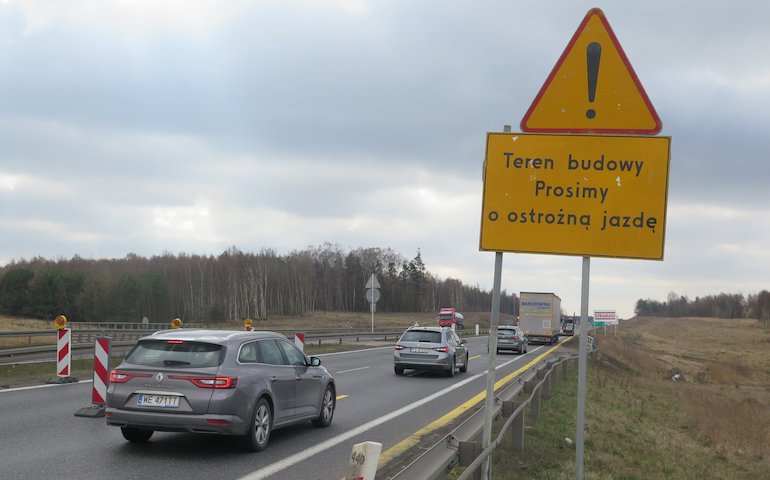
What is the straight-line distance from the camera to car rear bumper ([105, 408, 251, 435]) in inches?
337

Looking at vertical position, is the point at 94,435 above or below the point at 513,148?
below

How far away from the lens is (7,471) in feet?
25.1

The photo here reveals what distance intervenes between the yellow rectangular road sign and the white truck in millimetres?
49835

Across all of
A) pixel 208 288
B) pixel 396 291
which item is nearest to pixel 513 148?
pixel 208 288

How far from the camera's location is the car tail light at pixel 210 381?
8711mm

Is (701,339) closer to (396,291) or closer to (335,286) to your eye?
(396,291)

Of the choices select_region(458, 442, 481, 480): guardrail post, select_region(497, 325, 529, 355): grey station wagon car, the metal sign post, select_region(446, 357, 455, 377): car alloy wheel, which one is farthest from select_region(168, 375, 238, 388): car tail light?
select_region(497, 325, 529, 355): grey station wagon car

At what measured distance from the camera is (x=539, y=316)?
177 ft

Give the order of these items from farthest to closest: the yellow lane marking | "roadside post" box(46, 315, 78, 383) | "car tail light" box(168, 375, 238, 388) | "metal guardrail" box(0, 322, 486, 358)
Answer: "metal guardrail" box(0, 322, 486, 358), "roadside post" box(46, 315, 78, 383), the yellow lane marking, "car tail light" box(168, 375, 238, 388)

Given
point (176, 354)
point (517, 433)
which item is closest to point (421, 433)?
point (517, 433)

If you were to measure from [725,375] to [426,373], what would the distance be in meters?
25.8

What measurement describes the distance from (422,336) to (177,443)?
1311 cm

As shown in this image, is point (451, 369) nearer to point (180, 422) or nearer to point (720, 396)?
point (720, 396)

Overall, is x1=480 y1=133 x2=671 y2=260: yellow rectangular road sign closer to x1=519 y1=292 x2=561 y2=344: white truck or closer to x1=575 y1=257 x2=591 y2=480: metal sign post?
x1=575 y1=257 x2=591 y2=480: metal sign post
